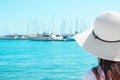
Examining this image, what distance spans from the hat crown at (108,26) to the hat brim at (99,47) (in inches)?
1.2

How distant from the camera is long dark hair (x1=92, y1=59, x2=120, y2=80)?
71.2 inches

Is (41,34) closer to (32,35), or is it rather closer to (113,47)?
(32,35)

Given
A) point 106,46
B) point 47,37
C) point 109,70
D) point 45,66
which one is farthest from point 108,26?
point 47,37

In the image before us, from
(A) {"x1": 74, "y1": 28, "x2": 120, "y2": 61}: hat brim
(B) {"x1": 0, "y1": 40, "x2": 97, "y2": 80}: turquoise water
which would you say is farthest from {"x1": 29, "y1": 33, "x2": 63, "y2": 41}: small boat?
(A) {"x1": 74, "y1": 28, "x2": 120, "y2": 61}: hat brim

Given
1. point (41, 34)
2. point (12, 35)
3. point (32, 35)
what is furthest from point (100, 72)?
point (12, 35)

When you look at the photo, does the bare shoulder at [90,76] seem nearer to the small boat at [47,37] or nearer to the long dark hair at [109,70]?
the long dark hair at [109,70]

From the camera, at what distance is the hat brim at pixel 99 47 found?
183cm

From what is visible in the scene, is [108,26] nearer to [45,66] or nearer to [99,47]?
[99,47]

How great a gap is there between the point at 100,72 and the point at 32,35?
10583cm

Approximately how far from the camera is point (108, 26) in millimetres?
1871

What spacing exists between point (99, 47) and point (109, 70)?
0.13 m

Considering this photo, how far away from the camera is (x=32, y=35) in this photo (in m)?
107

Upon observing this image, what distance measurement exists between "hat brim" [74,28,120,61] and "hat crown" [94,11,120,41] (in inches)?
1.2

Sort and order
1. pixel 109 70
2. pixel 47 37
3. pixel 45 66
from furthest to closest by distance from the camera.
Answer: pixel 47 37 < pixel 45 66 < pixel 109 70
